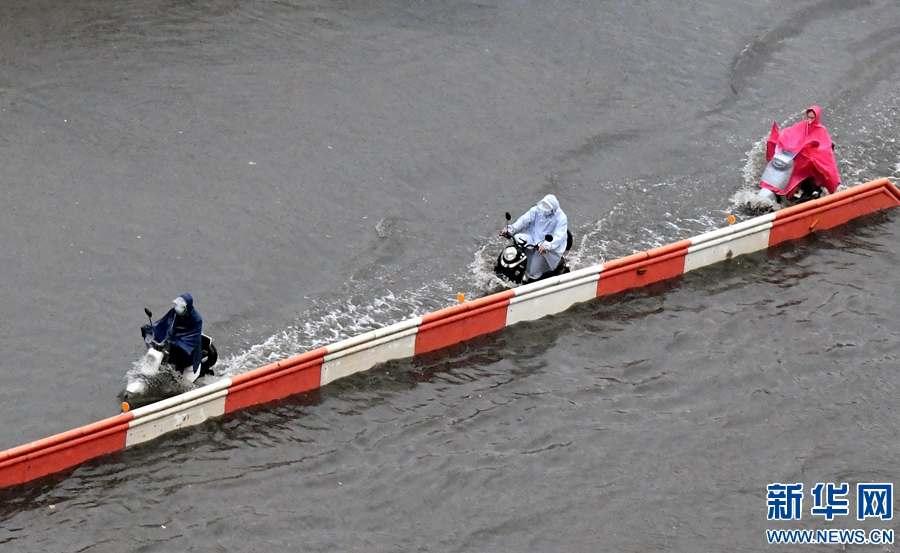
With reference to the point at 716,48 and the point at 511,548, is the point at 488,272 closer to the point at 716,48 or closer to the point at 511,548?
the point at 511,548

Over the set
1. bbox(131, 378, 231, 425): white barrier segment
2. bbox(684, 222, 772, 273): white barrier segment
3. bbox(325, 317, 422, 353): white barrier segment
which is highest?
bbox(684, 222, 772, 273): white barrier segment

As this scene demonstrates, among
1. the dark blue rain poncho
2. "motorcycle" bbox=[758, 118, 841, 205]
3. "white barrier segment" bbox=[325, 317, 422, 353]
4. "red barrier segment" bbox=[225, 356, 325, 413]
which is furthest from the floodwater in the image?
the dark blue rain poncho

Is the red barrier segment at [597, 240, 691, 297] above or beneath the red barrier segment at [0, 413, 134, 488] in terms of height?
above

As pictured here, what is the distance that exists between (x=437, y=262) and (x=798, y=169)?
5.15m

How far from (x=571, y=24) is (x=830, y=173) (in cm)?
560

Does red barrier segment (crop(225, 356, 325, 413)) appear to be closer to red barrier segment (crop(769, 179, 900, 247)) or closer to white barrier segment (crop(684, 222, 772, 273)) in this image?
white barrier segment (crop(684, 222, 772, 273))

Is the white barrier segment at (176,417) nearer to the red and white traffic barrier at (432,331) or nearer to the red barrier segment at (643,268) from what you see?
the red and white traffic barrier at (432,331)

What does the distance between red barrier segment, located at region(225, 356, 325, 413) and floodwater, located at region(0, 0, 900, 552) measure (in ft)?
0.38

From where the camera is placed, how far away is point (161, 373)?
1102 centimetres

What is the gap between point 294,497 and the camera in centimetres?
1004

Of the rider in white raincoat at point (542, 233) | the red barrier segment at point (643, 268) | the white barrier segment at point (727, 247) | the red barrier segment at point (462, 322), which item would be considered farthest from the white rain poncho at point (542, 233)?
the white barrier segment at point (727, 247)

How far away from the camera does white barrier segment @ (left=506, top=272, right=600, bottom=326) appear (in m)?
12.6

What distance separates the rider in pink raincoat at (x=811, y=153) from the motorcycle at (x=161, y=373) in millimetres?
8123

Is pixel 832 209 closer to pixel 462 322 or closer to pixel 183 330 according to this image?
pixel 462 322
